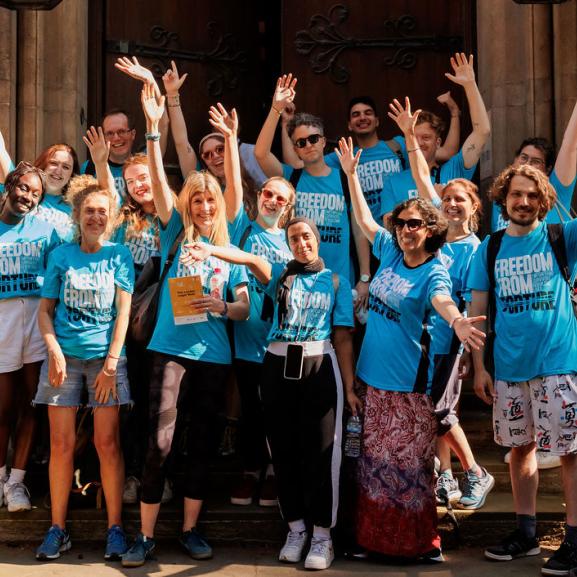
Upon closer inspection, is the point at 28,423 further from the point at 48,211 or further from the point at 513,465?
the point at 513,465

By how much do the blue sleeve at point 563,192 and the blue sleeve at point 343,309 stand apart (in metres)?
1.23

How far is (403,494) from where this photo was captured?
4.61 metres

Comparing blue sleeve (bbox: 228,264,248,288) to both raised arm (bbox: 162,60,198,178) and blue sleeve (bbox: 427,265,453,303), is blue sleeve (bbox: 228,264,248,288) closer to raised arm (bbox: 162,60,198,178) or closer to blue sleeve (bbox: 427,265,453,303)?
blue sleeve (bbox: 427,265,453,303)

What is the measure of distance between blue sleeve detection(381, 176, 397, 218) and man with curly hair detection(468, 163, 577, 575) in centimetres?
111

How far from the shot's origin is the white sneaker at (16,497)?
4910mm

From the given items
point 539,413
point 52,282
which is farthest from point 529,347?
point 52,282

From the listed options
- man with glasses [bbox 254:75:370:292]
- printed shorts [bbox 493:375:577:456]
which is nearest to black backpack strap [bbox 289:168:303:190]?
man with glasses [bbox 254:75:370:292]

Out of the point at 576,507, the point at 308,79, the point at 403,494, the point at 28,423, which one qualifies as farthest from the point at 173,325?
the point at 308,79

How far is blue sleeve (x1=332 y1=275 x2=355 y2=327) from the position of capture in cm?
489

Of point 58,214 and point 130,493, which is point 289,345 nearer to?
point 130,493

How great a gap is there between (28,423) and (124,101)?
3082 millimetres

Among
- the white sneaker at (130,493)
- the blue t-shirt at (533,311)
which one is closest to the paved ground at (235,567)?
the white sneaker at (130,493)

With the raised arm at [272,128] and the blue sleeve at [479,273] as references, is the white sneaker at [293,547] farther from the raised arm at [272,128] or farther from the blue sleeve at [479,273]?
the raised arm at [272,128]

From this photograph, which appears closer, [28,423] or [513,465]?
[513,465]
